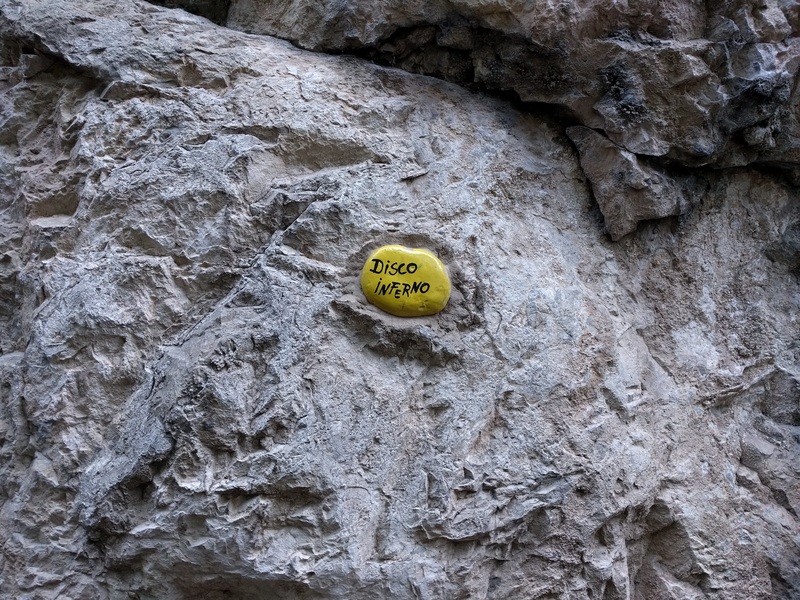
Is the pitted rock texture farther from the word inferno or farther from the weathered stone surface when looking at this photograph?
the word inferno

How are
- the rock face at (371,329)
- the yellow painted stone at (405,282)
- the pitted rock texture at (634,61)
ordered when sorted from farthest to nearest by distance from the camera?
the pitted rock texture at (634,61), the yellow painted stone at (405,282), the rock face at (371,329)

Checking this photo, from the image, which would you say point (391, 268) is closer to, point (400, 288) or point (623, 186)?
point (400, 288)

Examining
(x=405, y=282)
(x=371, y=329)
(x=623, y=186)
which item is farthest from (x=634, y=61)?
(x=371, y=329)

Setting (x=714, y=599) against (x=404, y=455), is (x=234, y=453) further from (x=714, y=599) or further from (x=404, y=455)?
(x=714, y=599)

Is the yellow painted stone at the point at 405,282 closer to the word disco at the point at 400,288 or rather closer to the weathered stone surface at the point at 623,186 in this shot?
the word disco at the point at 400,288

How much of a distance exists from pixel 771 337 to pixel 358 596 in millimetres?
1205

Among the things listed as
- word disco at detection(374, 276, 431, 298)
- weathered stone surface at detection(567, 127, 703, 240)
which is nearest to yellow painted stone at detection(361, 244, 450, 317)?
word disco at detection(374, 276, 431, 298)

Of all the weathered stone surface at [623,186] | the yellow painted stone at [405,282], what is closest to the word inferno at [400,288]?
the yellow painted stone at [405,282]

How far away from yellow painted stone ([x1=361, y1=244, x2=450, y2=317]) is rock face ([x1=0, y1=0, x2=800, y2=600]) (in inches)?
1.2

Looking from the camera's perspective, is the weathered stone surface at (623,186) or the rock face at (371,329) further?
the weathered stone surface at (623,186)

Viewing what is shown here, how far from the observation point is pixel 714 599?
1.51 metres

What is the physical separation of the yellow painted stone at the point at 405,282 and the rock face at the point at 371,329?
0.10 ft

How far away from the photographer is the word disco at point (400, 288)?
1.41 m

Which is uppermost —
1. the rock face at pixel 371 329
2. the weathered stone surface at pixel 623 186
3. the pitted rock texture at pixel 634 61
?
the pitted rock texture at pixel 634 61
